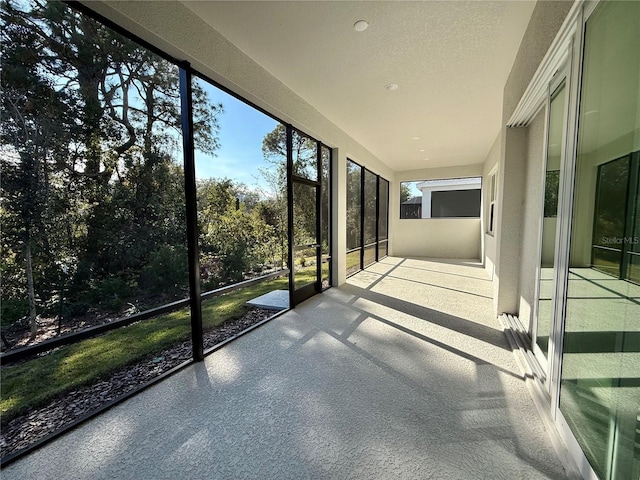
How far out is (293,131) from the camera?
3924 mm

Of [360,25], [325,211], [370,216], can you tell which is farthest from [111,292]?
[370,216]

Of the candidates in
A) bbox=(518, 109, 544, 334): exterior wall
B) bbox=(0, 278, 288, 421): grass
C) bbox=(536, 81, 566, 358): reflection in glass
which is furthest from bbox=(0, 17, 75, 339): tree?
bbox=(518, 109, 544, 334): exterior wall

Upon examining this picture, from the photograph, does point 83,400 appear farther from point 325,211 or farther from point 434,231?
point 434,231

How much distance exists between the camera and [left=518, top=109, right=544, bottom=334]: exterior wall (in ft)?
8.42

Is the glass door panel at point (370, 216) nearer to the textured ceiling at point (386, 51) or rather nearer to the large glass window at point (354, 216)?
the large glass window at point (354, 216)

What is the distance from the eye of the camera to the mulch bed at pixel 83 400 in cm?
166

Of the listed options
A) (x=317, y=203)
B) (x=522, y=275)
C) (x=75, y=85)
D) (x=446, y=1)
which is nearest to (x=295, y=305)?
(x=317, y=203)

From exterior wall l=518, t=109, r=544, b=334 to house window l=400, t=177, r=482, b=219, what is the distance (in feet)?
20.8

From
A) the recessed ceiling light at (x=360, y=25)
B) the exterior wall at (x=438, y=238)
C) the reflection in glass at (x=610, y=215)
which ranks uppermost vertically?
the recessed ceiling light at (x=360, y=25)

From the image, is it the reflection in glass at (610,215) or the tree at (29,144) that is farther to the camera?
the tree at (29,144)

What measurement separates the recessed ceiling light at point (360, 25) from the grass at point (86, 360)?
304 centimetres

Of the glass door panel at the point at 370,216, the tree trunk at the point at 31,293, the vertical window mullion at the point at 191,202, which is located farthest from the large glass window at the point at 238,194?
the glass door panel at the point at 370,216

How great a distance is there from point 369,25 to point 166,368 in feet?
11.5

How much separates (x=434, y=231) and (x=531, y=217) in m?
6.26
